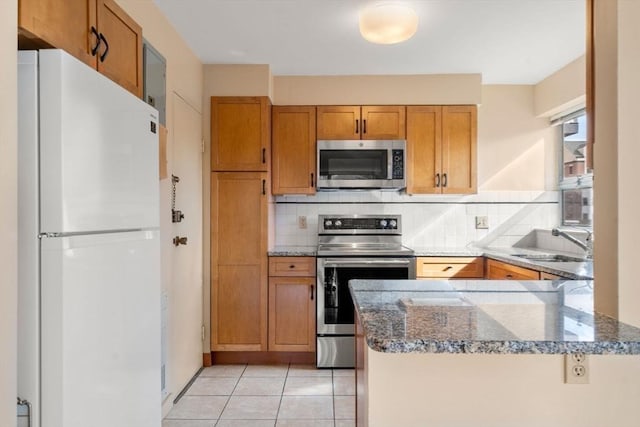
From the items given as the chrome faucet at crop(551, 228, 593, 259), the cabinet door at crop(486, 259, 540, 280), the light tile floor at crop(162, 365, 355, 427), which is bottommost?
the light tile floor at crop(162, 365, 355, 427)

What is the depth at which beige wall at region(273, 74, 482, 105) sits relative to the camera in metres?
3.48

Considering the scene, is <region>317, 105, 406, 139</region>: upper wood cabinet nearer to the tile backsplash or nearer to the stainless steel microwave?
the stainless steel microwave

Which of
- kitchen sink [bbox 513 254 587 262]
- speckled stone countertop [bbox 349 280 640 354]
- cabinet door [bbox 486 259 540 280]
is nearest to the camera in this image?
speckled stone countertop [bbox 349 280 640 354]

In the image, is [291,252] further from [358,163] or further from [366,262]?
[358,163]

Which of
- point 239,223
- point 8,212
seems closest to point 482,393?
Answer: point 8,212

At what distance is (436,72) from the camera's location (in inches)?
136

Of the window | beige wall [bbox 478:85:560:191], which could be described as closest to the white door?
beige wall [bbox 478:85:560:191]

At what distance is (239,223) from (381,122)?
1.44 metres

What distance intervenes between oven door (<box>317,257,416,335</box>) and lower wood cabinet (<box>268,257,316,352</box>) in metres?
0.08

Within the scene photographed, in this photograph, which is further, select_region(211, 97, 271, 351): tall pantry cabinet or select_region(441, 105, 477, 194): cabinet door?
select_region(441, 105, 477, 194): cabinet door

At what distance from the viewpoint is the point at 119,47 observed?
1.58m

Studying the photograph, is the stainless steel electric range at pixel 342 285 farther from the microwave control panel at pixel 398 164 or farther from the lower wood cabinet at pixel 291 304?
the microwave control panel at pixel 398 164

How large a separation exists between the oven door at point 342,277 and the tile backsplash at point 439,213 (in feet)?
1.91

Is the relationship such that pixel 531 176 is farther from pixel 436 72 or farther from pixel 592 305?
pixel 592 305
